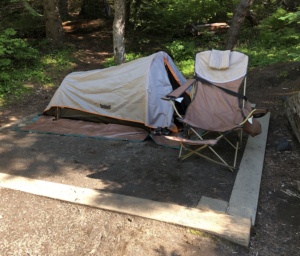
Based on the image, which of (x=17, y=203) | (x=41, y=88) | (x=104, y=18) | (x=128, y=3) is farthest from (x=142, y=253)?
(x=104, y=18)

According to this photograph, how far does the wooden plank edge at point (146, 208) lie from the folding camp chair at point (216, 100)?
1.22 metres

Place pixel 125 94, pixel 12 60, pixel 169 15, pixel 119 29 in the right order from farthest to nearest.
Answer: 1. pixel 169 15
2. pixel 119 29
3. pixel 12 60
4. pixel 125 94

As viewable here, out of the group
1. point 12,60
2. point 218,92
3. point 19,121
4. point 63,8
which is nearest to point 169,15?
point 63,8

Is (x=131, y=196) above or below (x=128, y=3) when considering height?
below

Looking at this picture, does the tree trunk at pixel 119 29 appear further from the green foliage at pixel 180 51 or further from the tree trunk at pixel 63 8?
the tree trunk at pixel 63 8

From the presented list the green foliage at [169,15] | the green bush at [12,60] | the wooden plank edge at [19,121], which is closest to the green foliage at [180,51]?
the green foliage at [169,15]

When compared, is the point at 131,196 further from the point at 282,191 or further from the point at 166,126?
the point at 166,126

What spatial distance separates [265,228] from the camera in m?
2.77

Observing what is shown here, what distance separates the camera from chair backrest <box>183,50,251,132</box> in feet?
14.4

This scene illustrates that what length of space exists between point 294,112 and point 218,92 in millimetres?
1127

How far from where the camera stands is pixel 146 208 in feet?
9.52

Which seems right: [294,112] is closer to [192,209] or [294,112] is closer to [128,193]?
[192,209]

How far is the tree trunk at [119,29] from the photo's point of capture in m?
8.21

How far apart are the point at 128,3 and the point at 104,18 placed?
2503mm
